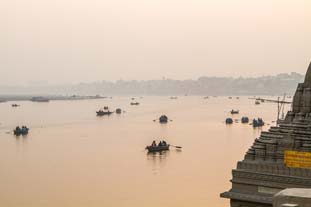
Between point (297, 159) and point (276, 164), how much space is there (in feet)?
1.34

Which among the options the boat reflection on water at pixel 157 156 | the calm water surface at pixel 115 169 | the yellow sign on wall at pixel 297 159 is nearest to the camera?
the yellow sign on wall at pixel 297 159

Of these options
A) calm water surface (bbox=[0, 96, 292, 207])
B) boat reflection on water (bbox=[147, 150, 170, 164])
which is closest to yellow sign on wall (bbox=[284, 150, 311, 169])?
calm water surface (bbox=[0, 96, 292, 207])

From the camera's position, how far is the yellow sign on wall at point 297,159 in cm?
945

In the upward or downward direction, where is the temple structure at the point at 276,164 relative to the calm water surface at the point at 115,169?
upward

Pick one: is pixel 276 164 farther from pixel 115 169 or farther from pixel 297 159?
pixel 115 169

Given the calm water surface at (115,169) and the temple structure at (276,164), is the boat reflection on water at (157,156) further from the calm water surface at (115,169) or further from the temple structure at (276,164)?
the temple structure at (276,164)

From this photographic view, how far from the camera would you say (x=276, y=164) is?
970 cm

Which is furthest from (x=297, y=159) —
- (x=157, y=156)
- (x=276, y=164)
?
(x=157, y=156)

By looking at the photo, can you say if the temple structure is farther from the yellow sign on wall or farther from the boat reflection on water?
the boat reflection on water

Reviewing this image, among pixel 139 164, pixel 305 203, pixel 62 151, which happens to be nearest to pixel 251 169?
pixel 305 203

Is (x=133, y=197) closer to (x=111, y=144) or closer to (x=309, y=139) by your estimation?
(x=309, y=139)

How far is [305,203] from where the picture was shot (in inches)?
226

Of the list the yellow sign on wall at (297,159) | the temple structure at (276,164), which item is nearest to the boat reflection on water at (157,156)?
the temple structure at (276,164)

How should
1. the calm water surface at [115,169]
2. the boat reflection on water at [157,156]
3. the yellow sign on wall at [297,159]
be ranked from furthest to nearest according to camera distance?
the boat reflection on water at [157,156] → the calm water surface at [115,169] → the yellow sign on wall at [297,159]
